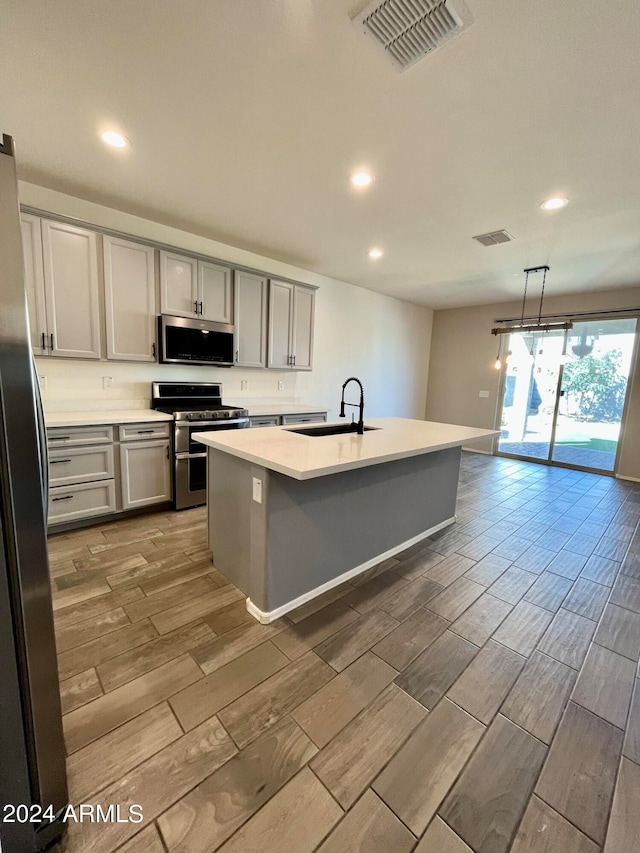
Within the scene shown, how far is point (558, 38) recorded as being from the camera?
4.78ft

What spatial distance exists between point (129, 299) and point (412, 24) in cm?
279

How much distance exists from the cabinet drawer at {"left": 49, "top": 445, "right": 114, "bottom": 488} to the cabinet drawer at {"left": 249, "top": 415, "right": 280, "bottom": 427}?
1.40 metres

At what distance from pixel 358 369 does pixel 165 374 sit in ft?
10.2

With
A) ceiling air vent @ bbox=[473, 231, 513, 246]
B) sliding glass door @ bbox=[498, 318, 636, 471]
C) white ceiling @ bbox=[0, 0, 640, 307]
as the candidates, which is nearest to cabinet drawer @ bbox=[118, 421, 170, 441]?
white ceiling @ bbox=[0, 0, 640, 307]

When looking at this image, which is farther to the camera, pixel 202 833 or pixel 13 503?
pixel 202 833

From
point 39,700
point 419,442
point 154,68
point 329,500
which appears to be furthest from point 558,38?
point 39,700

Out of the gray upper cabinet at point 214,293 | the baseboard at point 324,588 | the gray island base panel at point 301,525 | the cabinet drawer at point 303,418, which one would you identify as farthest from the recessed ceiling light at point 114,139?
the baseboard at point 324,588

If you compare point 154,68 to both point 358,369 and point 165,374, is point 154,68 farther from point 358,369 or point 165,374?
point 358,369

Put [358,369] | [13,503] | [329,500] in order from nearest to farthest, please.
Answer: [13,503], [329,500], [358,369]

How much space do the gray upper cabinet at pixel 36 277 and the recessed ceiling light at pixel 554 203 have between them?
3.96 meters

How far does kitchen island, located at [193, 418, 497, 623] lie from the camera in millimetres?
1832

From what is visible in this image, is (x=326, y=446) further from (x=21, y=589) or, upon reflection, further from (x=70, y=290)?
(x=70, y=290)

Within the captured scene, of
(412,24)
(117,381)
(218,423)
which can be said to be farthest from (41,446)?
(117,381)

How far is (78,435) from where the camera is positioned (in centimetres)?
277
